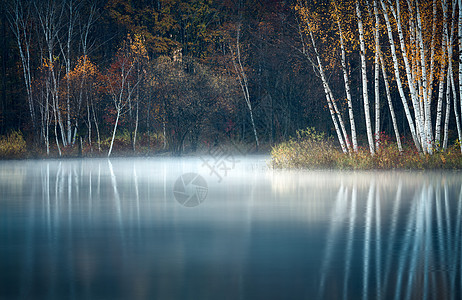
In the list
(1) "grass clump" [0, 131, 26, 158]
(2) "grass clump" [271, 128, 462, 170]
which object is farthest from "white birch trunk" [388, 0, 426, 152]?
(1) "grass clump" [0, 131, 26, 158]

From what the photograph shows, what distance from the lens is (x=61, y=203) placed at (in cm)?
1709

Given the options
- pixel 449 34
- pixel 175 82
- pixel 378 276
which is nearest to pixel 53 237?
pixel 378 276

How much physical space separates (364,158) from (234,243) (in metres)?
19.6

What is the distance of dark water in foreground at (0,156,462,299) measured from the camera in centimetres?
746

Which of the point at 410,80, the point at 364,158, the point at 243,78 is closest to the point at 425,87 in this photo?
the point at 410,80

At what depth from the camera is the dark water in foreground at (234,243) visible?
7.46 m

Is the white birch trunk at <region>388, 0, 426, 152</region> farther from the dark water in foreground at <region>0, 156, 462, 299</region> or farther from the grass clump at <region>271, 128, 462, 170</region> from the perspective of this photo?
the dark water in foreground at <region>0, 156, 462, 299</region>

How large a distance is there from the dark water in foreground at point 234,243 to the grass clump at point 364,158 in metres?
7.55

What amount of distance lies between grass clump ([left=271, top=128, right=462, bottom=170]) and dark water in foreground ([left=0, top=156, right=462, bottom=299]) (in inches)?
297

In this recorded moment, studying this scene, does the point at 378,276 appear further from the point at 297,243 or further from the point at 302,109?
the point at 302,109

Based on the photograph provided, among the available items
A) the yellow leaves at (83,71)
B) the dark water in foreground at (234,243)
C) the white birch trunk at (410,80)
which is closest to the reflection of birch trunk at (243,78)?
the yellow leaves at (83,71)

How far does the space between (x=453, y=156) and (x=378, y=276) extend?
22111 mm

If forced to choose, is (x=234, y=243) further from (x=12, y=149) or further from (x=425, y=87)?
(x=12, y=149)

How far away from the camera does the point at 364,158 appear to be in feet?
96.3
